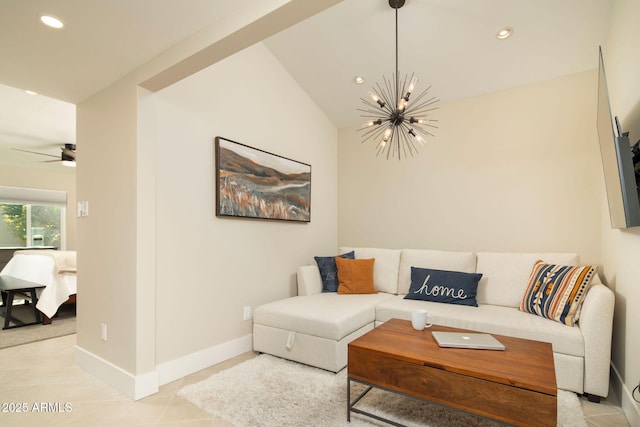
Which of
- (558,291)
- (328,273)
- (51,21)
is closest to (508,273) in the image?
(558,291)

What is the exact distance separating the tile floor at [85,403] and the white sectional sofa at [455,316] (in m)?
0.30

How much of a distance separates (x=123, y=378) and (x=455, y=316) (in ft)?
8.08

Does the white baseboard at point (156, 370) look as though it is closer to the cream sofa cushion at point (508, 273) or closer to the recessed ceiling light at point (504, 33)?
the cream sofa cushion at point (508, 273)

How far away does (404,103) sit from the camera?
98.7 inches

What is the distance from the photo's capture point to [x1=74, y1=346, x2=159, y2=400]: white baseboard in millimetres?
2250

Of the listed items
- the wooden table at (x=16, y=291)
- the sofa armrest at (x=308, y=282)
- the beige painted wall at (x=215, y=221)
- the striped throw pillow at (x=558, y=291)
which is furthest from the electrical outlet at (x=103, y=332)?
the striped throw pillow at (x=558, y=291)

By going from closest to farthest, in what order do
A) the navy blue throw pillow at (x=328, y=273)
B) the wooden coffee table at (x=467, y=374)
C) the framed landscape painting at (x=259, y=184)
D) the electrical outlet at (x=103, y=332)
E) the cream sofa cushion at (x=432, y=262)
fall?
the wooden coffee table at (x=467, y=374), the electrical outlet at (x=103, y=332), the framed landscape painting at (x=259, y=184), the cream sofa cushion at (x=432, y=262), the navy blue throw pillow at (x=328, y=273)

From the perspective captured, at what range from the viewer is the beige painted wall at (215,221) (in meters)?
2.57

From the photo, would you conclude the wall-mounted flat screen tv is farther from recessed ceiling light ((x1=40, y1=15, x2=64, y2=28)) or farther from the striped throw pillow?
recessed ceiling light ((x1=40, y1=15, x2=64, y2=28))

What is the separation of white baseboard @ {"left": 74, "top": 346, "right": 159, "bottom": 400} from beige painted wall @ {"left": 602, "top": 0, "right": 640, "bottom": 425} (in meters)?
2.89

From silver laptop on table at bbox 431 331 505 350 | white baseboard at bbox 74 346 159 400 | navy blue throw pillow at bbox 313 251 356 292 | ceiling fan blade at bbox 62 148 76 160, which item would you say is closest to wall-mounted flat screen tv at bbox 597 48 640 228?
silver laptop on table at bbox 431 331 505 350

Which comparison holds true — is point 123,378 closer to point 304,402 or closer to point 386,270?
point 304,402

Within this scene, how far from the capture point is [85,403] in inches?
86.4

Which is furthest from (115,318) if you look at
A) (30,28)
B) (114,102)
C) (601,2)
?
(601,2)
